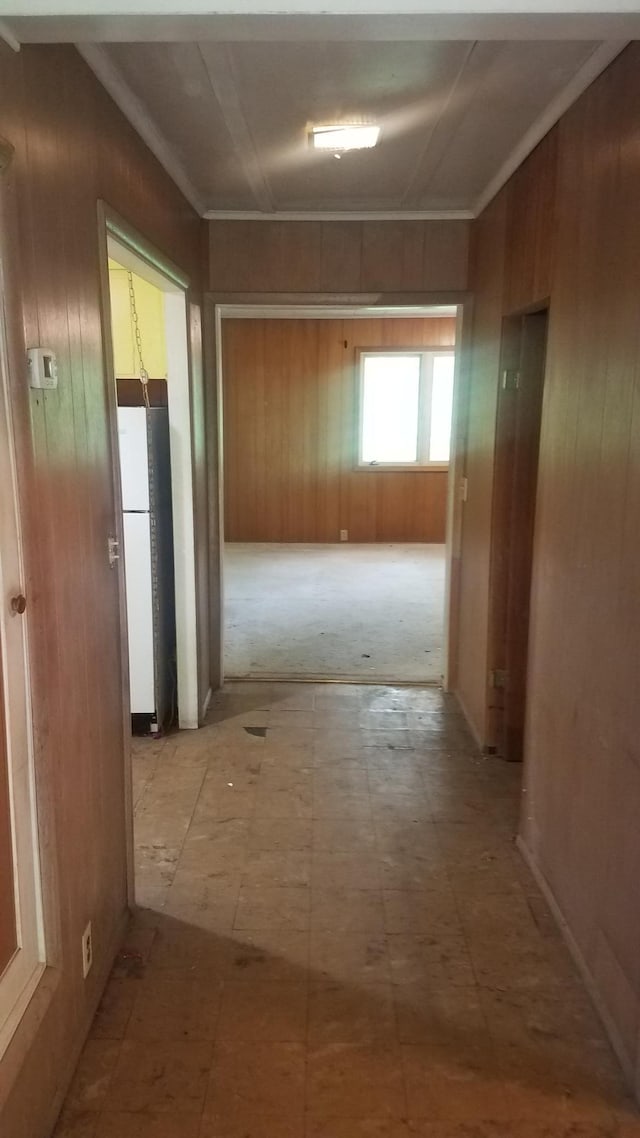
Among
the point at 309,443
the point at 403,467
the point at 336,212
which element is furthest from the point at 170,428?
the point at 403,467

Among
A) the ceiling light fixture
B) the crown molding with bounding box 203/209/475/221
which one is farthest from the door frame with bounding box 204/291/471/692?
the ceiling light fixture

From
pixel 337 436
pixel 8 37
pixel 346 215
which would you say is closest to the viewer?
pixel 8 37

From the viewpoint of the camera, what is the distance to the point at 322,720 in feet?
13.0

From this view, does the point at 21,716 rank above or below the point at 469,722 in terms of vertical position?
above

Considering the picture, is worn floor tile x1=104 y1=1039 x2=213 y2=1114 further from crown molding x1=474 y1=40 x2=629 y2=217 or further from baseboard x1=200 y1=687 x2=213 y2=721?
crown molding x1=474 y1=40 x2=629 y2=217

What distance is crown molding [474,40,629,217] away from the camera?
6.72ft

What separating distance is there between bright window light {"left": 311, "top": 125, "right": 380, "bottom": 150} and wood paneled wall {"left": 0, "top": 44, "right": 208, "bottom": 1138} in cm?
78

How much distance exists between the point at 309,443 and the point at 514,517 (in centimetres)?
542

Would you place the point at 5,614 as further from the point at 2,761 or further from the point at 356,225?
the point at 356,225

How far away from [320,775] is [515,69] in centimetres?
259

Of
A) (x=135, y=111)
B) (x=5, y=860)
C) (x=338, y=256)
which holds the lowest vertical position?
(x=5, y=860)

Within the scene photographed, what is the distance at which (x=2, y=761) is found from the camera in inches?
59.4

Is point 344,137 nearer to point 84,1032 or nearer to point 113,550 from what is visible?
point 113,550

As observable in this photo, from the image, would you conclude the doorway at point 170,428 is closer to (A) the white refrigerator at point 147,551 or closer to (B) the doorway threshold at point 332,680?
(A) the white refrigerator at point 147,551
